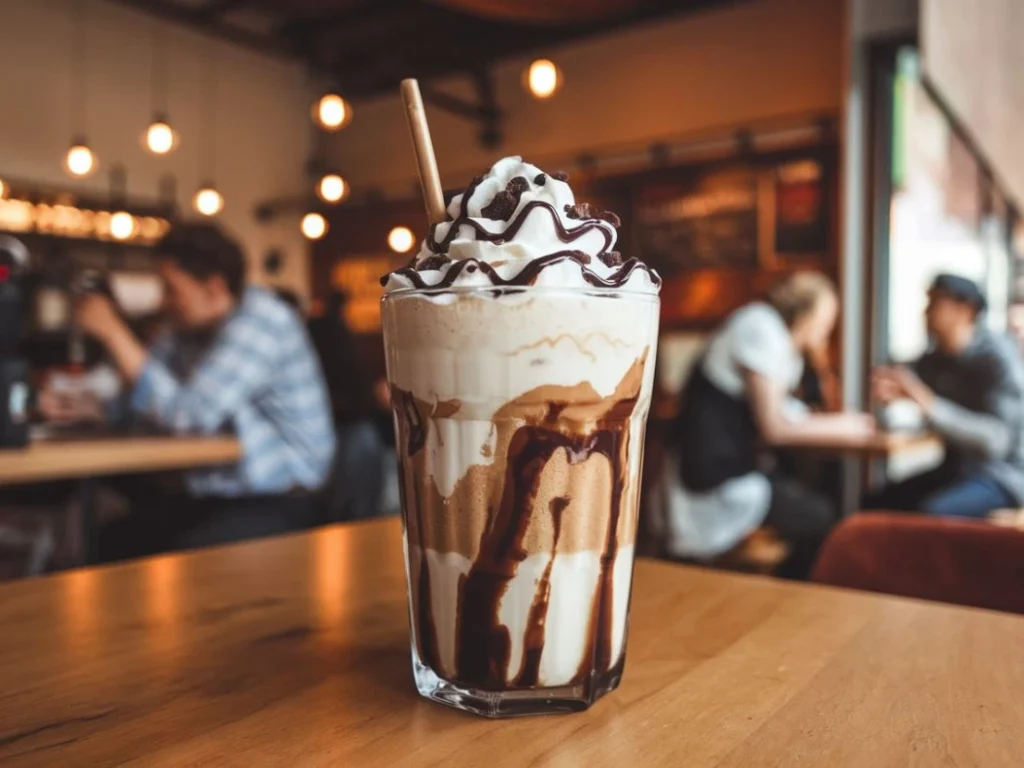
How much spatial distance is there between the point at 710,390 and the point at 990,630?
227 centimetres

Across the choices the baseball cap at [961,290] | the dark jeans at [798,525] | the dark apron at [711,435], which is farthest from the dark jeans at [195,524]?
the baseball cap at [961,290]

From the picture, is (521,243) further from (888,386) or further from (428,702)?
(888,386)

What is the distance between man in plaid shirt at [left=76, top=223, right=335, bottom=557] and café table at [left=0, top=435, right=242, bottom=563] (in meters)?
0.11

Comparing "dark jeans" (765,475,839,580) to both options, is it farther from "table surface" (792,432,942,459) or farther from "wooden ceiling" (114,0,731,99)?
"wooden ceiling" (114,0,731,99)

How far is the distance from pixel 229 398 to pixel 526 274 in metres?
2.04

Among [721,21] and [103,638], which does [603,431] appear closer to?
[103,638]

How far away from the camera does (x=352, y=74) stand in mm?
7293

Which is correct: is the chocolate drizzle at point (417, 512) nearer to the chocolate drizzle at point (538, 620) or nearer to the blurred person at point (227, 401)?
the chocolate drizzle at point (538, 620)

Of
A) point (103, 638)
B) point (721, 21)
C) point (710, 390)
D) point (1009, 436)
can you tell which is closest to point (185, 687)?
point (103, 638)

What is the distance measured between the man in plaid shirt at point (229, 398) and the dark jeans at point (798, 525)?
156 cm

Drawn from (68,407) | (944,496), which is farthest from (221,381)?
(944,496)

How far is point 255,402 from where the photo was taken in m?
2.57

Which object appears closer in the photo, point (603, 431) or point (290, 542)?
point (603, 431)

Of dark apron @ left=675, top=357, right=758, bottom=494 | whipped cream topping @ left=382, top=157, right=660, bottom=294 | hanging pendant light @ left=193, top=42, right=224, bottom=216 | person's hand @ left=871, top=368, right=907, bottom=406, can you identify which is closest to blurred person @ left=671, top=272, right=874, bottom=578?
dark apron @ left=675, top=357, right=758, bottom=494
